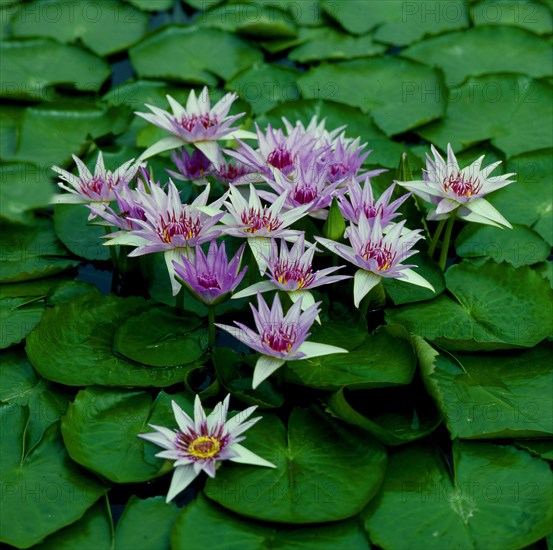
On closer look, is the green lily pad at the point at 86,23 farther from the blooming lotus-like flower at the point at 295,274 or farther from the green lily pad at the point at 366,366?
the green lily pad at the point at 366,366

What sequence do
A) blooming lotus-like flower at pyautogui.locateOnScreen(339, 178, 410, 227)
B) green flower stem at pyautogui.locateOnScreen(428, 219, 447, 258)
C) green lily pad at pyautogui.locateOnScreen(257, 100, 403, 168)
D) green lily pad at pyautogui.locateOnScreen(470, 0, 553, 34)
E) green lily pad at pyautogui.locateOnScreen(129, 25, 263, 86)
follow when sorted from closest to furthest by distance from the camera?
blooming lotus-like flower at pyautogui.locateOnScreen(339, 178, 410, 227), green flower stem at pyautogui.locateOnScreen(428, 219, 447, 258), green lily pad at pyautogui.locateOnScreen(257, 100, 403, 168), green lily pad at pyautogui.locateOnScreen(129, 25, 263, 86), green lily pad at pyautogui.locateOnScreen(470, 0, 553, 34)

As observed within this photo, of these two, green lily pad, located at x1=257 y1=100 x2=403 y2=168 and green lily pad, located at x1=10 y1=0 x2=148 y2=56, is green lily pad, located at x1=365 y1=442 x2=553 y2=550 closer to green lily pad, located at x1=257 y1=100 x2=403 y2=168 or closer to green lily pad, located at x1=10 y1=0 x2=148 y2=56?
green lily pad, located at x1=257 y1=100 x2=403 y2=168

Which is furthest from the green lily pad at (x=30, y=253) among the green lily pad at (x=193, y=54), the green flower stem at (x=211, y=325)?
the green lily pad at (x=193, y=54)

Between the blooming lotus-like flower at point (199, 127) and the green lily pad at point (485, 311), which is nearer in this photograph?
the green lily pad at point (485, 311)

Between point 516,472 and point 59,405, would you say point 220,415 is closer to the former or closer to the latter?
point 59,405

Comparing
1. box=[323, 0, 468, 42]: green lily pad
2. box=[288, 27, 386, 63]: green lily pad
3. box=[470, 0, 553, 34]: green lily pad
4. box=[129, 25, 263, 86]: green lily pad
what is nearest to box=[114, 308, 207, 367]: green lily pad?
box=[129, 25, 263, 86]: green lily pad

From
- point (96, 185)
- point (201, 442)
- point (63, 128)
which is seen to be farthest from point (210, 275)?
point (63, 128)

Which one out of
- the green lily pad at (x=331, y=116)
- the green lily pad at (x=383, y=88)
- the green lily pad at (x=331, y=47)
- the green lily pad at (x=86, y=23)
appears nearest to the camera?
the green lily pad at (x=331, y=116)
